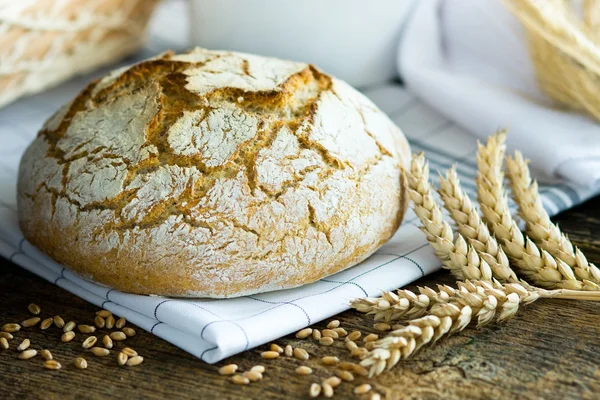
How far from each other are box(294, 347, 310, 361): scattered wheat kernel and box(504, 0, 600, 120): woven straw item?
920mm

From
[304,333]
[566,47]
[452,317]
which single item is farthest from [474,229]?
[566,47]

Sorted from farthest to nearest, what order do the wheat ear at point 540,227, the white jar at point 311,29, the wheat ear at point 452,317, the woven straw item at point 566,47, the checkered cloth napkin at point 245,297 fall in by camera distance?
the white jar at point 311,29, the woven straw item at point 566,47, the wheat ear at point 540,227, the checkered cloth napkin at point 245,297, the wheat ear at point 452,317

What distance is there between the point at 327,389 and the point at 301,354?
→ 0.32 ft

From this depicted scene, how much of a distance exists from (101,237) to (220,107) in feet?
0.95

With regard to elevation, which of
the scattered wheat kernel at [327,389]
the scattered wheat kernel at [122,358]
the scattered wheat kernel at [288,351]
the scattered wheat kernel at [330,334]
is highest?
the scattered wheat kernel at [327,389]

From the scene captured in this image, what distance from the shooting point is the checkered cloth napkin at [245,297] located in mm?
1146

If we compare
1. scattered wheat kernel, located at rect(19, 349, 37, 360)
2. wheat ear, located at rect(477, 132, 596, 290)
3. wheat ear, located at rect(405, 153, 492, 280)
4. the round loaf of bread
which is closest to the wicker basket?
the round loaf of bread

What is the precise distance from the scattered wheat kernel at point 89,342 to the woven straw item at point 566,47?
113 centimetres

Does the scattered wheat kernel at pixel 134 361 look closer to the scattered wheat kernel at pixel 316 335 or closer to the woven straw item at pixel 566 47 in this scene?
the scattered wheat kernel at pixel 316 335

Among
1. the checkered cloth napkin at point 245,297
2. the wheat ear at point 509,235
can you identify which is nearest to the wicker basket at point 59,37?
the checkered cloth napkin at point 245,297

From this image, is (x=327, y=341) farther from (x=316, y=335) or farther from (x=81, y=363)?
(x=81, y=363)

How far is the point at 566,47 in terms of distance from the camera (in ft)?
5.32

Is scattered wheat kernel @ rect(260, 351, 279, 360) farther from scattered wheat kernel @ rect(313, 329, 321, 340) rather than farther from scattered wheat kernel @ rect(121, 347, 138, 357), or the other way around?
scattered wheat kernel @ rect(121, 347, 138, 357)

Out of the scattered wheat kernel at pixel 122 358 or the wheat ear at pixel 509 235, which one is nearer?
the scattered wheat kernel at pixel 122 358
